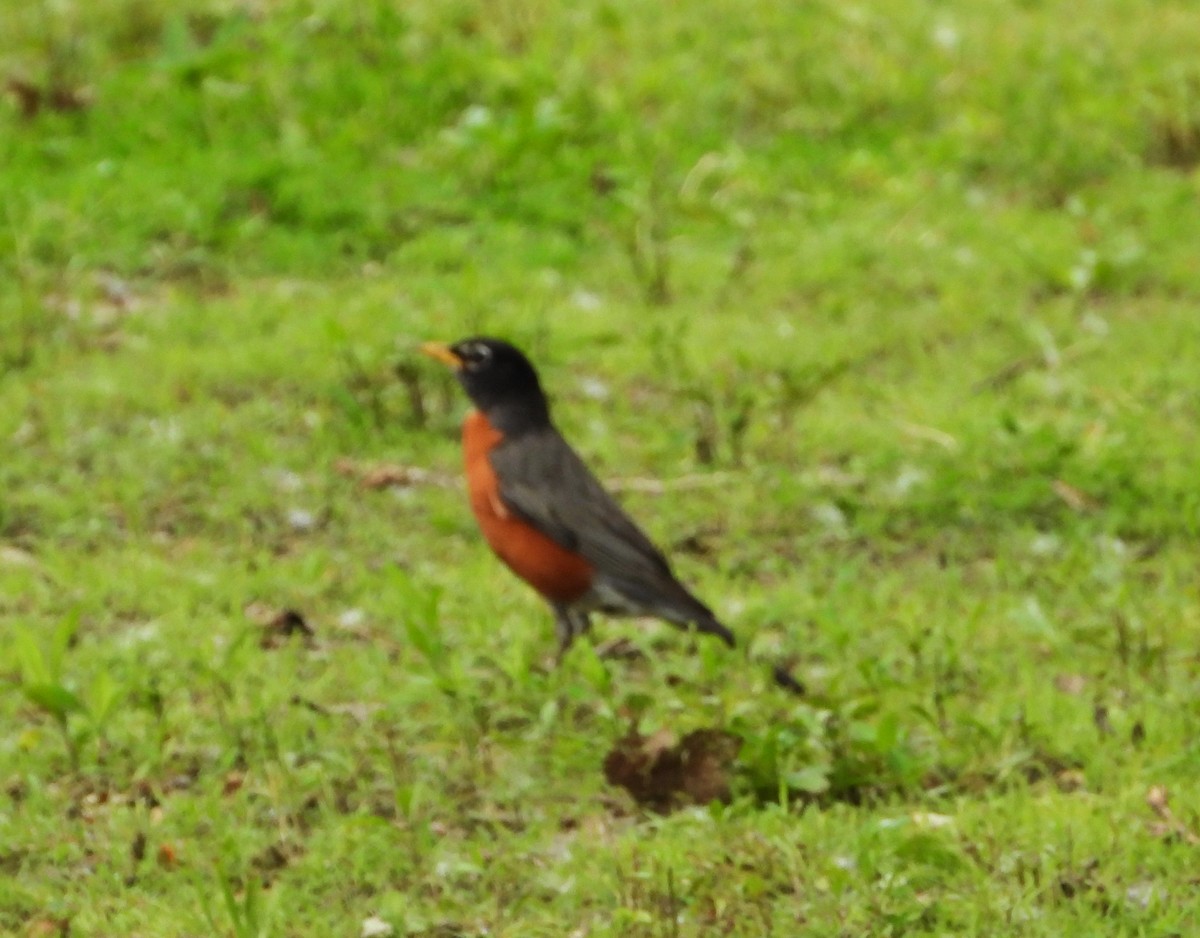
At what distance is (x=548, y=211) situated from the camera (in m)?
10.0

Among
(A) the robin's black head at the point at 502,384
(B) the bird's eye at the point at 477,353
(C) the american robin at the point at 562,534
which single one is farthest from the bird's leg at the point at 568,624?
(B) the bird's eye at the point at 477,353

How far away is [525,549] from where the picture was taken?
Answer: 6.30m

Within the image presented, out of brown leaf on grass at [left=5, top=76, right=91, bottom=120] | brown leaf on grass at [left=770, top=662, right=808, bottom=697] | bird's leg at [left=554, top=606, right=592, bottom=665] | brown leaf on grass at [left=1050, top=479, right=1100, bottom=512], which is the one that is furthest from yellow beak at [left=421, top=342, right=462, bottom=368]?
brown leaf on grass at [left=5, top=76, right=91, bottom=120]

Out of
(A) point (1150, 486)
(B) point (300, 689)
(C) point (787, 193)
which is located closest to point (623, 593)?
(B) point (300, 689)

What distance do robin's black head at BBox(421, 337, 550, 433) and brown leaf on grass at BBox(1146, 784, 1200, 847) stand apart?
91.2 inches

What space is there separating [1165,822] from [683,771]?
1.05 metres

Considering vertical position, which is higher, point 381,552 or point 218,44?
point 218,44

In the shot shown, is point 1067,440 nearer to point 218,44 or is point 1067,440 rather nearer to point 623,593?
point 623,593

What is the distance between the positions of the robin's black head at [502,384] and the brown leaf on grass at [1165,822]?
91.2 inches

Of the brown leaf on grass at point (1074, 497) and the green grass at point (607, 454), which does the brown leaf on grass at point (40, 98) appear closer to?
the green grass at point (607, 454)

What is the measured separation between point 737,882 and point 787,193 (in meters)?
6.20

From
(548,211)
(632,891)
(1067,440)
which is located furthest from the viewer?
(548,211)

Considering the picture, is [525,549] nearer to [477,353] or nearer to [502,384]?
[502,384]

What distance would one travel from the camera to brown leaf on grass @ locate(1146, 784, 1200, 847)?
4848 mm
